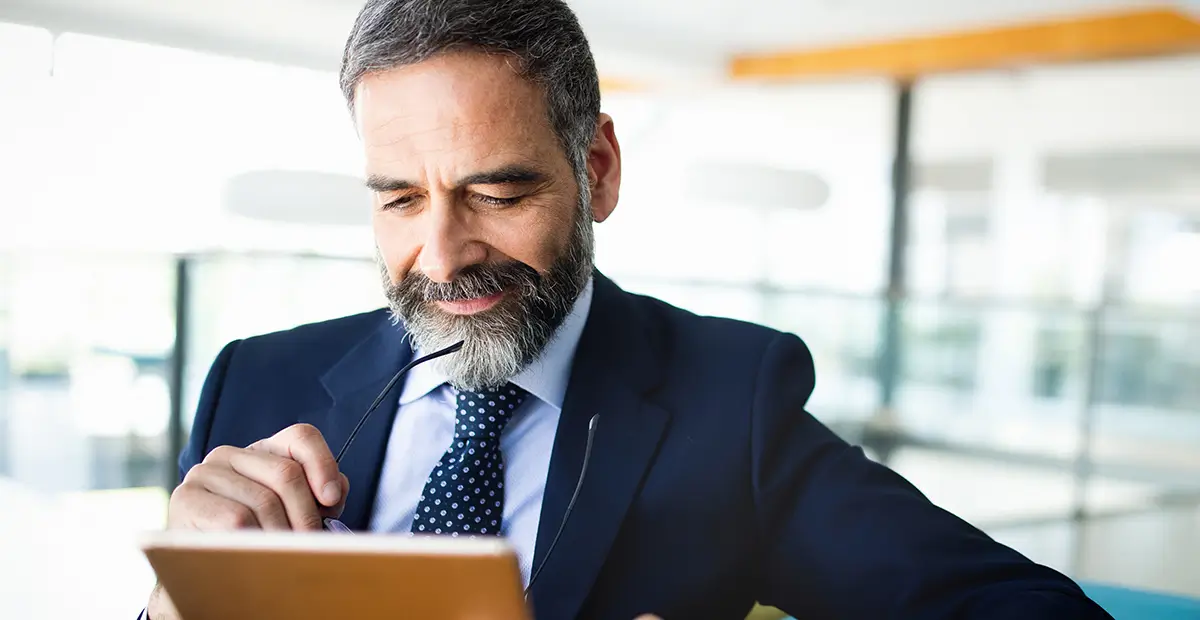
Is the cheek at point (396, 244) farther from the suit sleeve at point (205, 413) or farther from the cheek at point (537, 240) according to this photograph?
the suit sleeve at point (205, 413)

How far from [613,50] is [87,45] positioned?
3.82 m

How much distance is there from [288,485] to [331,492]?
0.04 meters

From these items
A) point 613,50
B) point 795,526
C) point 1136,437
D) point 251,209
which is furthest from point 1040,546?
point 613,50

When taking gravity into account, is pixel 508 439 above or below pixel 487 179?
below

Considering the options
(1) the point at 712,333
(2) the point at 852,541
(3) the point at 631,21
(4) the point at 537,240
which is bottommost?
(2) the point at 852,541

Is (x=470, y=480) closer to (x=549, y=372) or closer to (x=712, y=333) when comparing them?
(x=549, y=372)

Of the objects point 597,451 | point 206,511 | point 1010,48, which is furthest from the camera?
point 1010,48

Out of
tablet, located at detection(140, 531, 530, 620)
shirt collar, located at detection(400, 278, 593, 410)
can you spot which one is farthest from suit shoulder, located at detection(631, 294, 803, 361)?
tablet, located at detection(140, 531, 530, 620)

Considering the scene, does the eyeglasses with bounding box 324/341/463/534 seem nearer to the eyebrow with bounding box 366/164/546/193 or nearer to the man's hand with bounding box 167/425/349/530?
the man's hand with bounding box 167/425/349/530

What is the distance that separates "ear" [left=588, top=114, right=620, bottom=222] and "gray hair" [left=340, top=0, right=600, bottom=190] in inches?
2.9

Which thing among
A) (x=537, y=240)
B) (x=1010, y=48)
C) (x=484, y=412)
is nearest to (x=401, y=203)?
(x=537, y=240)

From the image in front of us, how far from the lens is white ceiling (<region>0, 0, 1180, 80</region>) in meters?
7.14

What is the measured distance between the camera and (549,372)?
1.30 metres

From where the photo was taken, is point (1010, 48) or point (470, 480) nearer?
point (470, 480)
